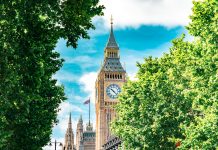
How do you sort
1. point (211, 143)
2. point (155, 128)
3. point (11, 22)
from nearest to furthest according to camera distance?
1. point (11, 22)
2. point (211, 143)
3. point (155, 128)

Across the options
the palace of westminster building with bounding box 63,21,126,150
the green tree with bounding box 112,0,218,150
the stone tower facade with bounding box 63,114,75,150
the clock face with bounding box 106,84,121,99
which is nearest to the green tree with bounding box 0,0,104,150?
the green tree with bounding box 112,0,218,150

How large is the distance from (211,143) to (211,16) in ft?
25.0

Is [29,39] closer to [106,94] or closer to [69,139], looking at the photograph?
[106,94]

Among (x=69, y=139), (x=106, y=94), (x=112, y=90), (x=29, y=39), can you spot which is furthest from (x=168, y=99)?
(x=69, y=139)

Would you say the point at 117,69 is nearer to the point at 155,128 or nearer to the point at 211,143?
the point at 155,128

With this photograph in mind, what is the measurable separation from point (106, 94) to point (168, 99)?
102246 millimetres

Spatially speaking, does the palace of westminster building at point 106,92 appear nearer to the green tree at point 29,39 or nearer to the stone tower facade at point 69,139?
the stone tower facade at point 69,139

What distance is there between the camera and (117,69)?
145 m

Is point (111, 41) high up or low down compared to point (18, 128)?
up

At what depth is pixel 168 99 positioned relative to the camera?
38500 millimetres

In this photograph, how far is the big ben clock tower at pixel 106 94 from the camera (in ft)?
455

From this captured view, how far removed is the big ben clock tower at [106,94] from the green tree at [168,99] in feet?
311

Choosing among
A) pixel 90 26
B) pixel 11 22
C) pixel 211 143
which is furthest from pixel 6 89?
pixel 211 143

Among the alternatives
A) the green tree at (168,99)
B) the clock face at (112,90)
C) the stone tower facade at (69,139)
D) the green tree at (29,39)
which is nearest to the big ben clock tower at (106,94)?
the clock face at (112,90)
